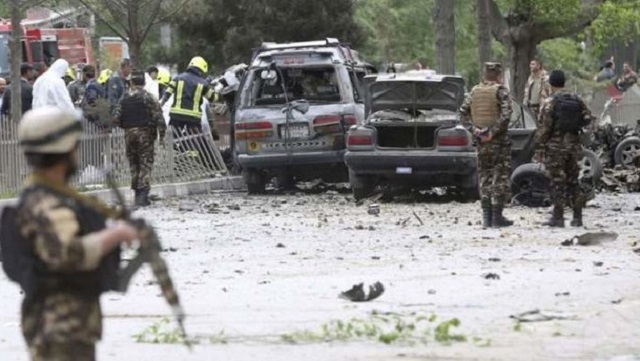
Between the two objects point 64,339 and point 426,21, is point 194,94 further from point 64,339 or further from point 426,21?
point 426,21

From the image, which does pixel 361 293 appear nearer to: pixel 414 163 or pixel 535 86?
pixel 414 163

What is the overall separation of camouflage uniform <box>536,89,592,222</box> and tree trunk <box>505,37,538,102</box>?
18033 mm

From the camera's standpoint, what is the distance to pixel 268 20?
40062mm

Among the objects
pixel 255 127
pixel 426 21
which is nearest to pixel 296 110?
pixel 255 127

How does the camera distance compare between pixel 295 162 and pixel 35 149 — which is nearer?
pixel 35 149

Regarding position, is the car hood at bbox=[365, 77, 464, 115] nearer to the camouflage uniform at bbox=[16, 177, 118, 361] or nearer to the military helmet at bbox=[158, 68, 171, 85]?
the military helmet at bbox=[158, 68, 171, 85]

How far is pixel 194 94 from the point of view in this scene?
24.4 m

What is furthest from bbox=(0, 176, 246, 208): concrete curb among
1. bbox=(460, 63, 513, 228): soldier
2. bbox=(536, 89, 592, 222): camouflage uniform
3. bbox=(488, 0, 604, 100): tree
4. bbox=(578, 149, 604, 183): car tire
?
bbox=(488, 0, 604, 100): tree

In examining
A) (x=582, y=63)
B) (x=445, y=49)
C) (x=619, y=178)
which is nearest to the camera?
(x=619, y=178)

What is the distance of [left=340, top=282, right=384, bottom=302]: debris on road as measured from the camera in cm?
1123

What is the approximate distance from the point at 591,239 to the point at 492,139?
2324 millimetres

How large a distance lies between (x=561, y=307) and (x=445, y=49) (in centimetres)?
1972

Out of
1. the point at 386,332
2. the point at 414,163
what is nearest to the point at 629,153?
the point at 414,163

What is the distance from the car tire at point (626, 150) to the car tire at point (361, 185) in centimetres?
619
